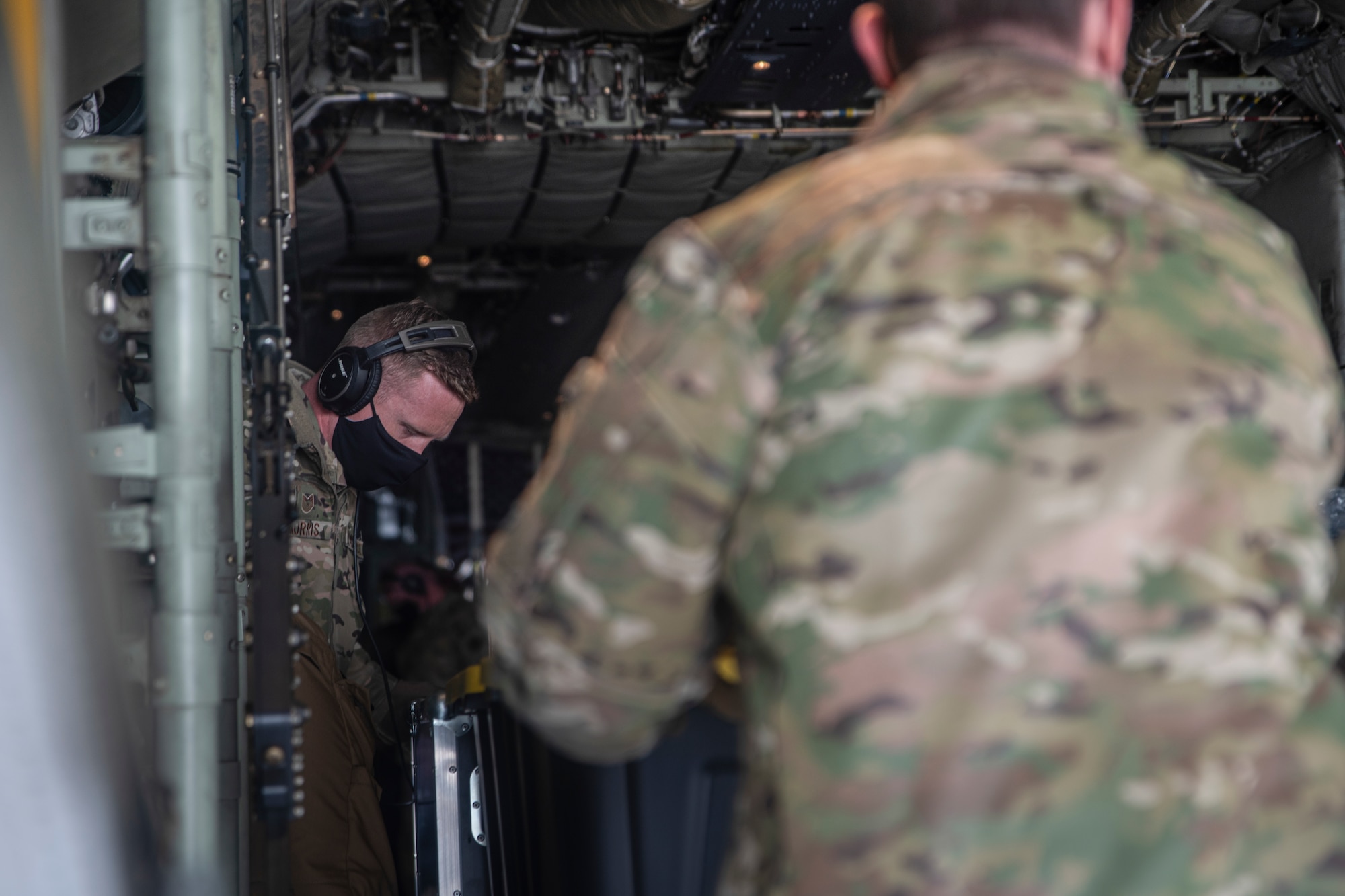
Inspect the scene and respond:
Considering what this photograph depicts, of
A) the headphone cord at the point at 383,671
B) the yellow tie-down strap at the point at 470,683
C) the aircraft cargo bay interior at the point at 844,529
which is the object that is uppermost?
the aircraft cargo bay interior at the point at 844,529

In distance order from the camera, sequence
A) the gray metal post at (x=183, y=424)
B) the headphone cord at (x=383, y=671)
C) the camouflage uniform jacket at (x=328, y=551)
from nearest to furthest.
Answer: the gray metal post at (x=183, y=424) < the headphone cord at (x=383, y=671) < the camouflage uniform jacket at (x=328, y=551)

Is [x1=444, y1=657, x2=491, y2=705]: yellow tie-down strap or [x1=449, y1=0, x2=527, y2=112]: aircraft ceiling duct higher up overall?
[x1=449, y1=0, x2=527, y2=112]: aircraft ceiling duct

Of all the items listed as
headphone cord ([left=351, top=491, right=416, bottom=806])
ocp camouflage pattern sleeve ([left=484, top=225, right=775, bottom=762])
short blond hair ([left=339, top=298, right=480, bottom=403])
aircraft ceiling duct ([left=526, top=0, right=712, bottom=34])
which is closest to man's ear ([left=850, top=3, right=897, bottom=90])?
ocp camouflage pattern sleeve ([left=484, top=225, right=775, bottom=762])

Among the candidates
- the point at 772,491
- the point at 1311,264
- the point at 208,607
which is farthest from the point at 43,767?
the point at 1311,264

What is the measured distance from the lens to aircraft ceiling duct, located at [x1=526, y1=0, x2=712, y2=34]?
3748 millimetres

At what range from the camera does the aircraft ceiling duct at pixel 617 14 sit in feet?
12.3

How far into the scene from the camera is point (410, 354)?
2.87 meters

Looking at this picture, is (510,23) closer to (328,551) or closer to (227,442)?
(328,551)

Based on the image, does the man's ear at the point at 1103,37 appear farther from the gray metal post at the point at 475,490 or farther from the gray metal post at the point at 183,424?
the gray metal post at the point at 475,490

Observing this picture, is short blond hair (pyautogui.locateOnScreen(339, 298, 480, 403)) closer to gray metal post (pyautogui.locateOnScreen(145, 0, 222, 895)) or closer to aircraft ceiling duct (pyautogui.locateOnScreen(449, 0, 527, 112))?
aircraft ceiling duct (pyautogui.locateOnScreen(449, 0, 527, 112))

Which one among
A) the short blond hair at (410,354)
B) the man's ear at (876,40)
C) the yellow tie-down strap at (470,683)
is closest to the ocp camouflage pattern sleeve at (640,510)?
the man's ear at (876,40)

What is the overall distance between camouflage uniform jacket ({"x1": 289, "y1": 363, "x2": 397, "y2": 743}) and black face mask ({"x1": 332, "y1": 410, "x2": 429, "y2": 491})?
0.20 ft

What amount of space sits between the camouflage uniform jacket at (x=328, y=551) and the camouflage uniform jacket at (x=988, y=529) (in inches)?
65.5

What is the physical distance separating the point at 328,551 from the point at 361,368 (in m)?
0.40
